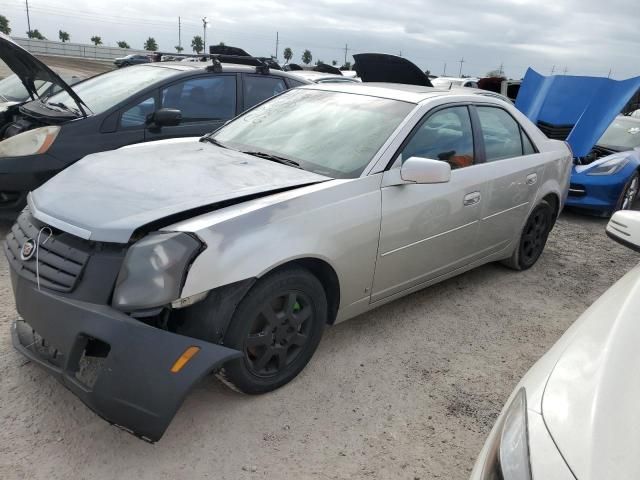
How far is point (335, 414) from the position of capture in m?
2.63

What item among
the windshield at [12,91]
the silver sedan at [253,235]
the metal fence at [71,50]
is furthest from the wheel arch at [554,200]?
the metal fence at [71,50]

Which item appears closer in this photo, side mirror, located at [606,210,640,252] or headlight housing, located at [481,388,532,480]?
headlight housing, located at [481,388,532,480]

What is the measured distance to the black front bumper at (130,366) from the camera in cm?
206

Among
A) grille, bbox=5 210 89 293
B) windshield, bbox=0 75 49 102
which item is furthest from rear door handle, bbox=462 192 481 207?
windshield, bbox=0 75 49 102

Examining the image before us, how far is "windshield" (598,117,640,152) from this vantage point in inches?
296

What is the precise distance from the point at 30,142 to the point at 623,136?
7.67 metres

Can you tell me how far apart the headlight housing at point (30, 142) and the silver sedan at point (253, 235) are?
4.31 feet

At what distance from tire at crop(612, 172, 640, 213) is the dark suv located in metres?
4.50

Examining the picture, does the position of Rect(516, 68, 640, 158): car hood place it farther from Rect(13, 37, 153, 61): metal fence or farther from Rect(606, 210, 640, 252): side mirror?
Rect(13, 37, 153, 61): metal fence

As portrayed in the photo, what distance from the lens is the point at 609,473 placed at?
1.25 m

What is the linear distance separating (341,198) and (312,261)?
14.7 inches

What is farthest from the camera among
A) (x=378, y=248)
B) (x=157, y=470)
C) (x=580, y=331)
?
(x=378, y=248)

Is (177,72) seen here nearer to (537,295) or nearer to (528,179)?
(528,179)

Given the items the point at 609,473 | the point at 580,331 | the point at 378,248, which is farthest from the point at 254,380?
the point at 609,473
